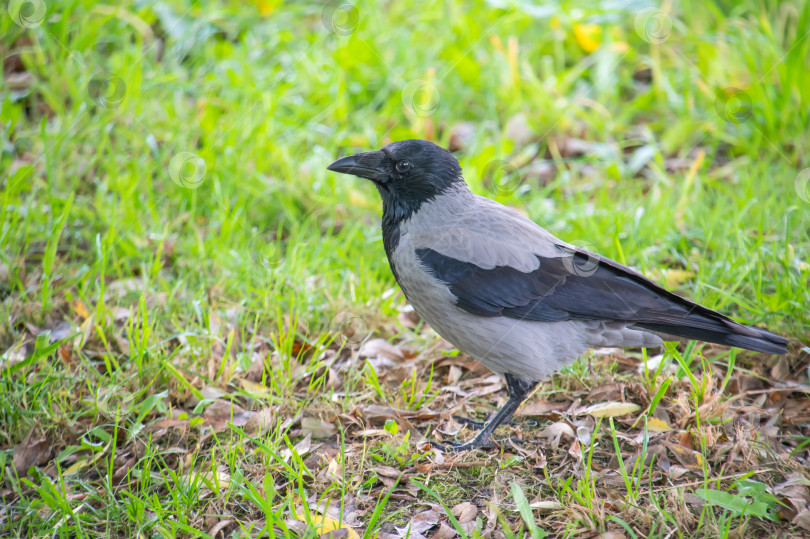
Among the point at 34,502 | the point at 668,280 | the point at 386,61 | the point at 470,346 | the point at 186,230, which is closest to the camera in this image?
the point at 34,502

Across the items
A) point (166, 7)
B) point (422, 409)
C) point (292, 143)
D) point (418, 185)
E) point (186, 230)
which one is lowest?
point (422, 409)

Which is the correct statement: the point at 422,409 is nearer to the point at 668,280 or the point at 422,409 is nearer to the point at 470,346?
the point at 470,346

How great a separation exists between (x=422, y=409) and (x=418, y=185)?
3.79 ft

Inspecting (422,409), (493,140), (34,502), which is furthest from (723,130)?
(34,502)

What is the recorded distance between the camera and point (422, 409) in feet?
11.9
